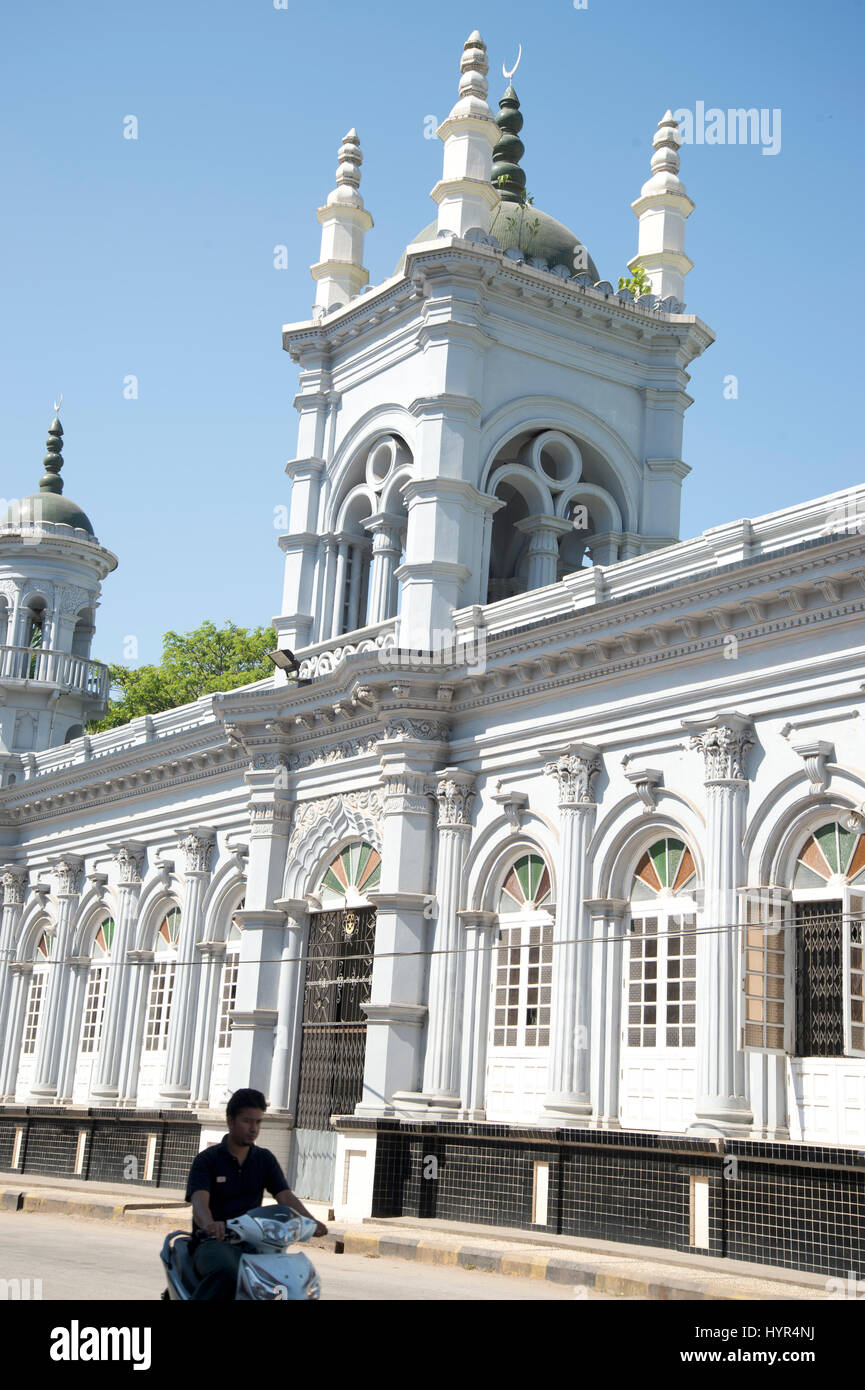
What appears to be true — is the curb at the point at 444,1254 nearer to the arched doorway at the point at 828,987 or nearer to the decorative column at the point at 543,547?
the arched doorway at the point at 828,987

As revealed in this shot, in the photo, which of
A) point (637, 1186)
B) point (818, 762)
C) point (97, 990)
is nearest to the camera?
point (818, 762)

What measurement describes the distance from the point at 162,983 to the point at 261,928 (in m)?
5.04

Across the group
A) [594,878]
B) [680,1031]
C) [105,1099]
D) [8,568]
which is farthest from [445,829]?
[8,568]

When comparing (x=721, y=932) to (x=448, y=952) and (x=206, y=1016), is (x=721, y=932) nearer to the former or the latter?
(x=448, y=952)

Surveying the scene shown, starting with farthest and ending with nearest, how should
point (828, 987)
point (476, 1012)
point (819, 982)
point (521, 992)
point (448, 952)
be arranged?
point (448, 952)
point (476, 1012)
point (521, 992)
point (819, 982)
point (828, 987)

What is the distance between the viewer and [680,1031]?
1702 centimetres

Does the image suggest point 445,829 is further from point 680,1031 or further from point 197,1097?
point 197,1097

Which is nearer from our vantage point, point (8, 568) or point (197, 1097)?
point (197, 1097)

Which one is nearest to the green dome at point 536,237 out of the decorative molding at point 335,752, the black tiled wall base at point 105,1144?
the decorative molding at point 335,752

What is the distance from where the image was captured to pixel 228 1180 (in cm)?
727

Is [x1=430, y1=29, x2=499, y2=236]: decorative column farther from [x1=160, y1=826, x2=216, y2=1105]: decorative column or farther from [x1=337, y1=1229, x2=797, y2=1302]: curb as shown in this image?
[x1=337, y1=1229, x2=797, y2=1302]: curb

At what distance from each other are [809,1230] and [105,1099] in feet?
52.1

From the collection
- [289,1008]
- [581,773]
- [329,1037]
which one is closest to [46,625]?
[289,1008]
